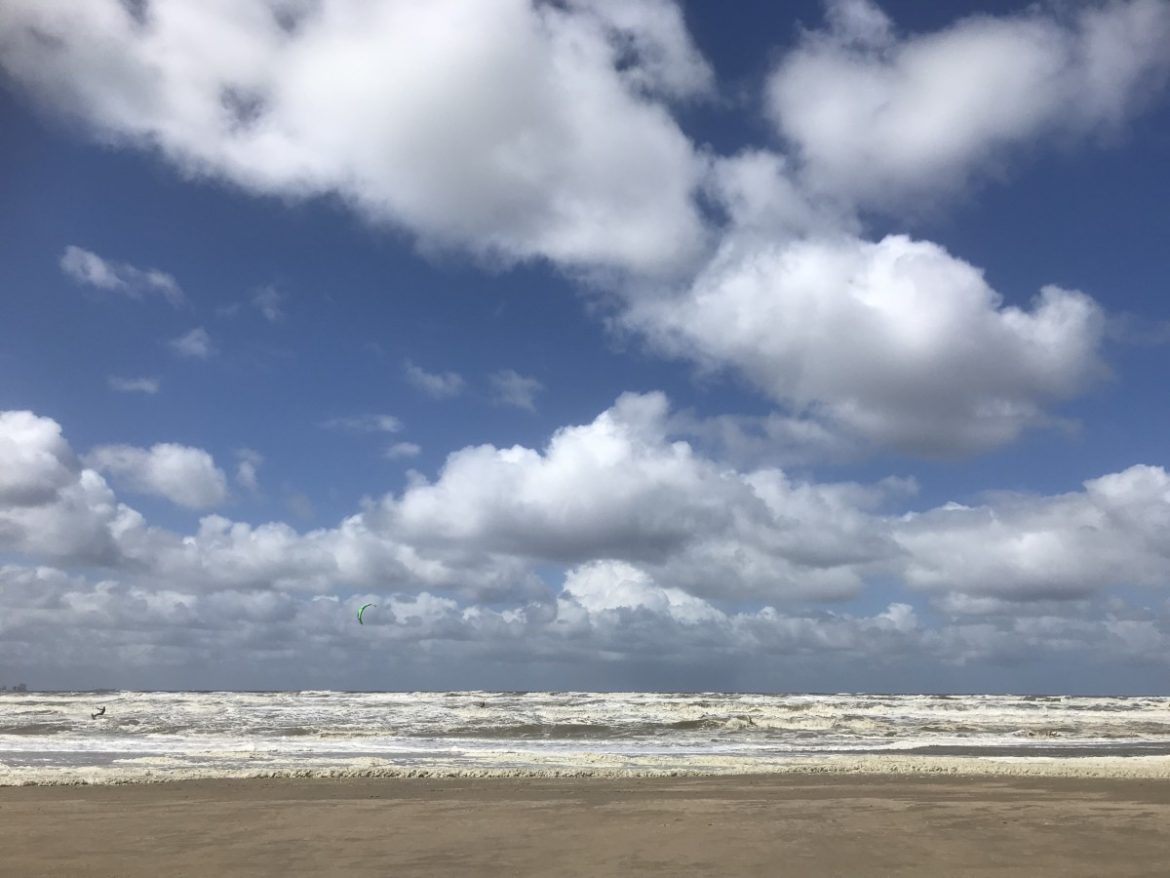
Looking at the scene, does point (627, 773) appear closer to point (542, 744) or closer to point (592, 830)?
point (592, 830)

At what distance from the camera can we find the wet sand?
41.2 feet

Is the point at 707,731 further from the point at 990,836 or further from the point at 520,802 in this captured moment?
the point at 990,836

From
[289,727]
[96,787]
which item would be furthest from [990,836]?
[289,727]

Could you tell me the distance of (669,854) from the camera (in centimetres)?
1314

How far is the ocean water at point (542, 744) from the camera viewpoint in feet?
85.1

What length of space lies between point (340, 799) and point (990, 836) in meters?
13.0

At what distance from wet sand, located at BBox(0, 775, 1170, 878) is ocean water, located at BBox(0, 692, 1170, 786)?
Answer: 14.8ft

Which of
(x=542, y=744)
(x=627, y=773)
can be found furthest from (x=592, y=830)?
(x=542, y=744)

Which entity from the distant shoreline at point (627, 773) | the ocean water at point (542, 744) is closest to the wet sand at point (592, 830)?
the distant shoreline at point (627, 773)

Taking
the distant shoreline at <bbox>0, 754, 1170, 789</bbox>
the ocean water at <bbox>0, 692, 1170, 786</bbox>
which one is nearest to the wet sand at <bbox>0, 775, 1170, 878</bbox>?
the distant shoreline at <bbox>0, 754, 1170, 789</bbox>

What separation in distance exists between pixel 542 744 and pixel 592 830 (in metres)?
23.2

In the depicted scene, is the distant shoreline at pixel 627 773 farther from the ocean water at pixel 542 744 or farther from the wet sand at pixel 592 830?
→ the wet sand at pixel 592 830

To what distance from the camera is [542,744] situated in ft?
122

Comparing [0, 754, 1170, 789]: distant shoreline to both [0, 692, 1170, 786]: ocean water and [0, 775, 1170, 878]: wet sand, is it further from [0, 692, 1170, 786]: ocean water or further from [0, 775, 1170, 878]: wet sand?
[0, 775, 1170, 878]: wet sand
